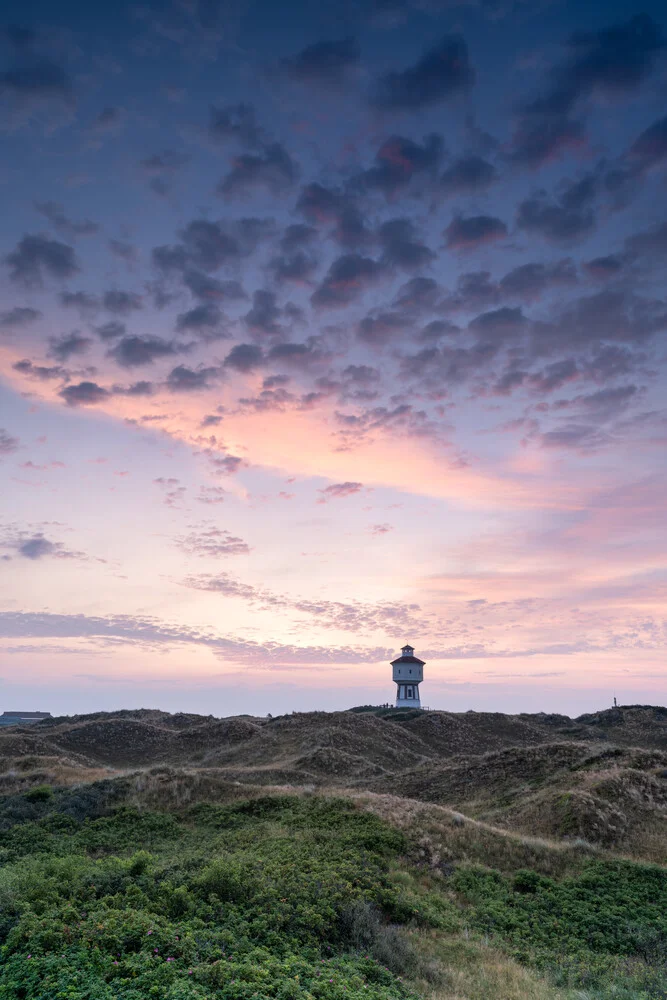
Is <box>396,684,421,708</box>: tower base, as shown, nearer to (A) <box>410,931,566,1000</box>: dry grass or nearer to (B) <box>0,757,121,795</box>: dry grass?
(B) <box>0,757,121,795</box>: dry grass

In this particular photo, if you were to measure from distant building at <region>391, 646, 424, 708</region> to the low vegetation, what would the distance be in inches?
2969

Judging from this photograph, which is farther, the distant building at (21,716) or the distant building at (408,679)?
the distant building at (21,716)

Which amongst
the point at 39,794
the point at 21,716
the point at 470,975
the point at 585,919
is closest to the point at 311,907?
the point at 470,975

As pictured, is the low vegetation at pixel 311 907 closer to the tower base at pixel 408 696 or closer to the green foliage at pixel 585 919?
the green foliage at pixel 585 919

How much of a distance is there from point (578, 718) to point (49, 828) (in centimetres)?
8750

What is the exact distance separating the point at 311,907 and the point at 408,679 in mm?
87824

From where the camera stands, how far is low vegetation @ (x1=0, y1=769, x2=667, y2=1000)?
33.5ft

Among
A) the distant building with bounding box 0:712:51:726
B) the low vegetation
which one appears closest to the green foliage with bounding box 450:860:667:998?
the low vegetation

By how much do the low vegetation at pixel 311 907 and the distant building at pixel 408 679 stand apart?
247 ft

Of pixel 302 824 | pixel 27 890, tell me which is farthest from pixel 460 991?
pixel 302 824

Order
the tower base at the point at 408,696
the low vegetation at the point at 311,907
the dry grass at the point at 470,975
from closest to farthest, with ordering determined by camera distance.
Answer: the low vegetation at the point at 311,907 < the dry grass at the point at 470,975 < the tower base at the point at 408,696

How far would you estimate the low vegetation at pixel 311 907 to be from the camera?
10211 millimetres

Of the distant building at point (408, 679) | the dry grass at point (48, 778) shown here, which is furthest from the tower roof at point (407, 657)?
the dry grass at point (48, 778)

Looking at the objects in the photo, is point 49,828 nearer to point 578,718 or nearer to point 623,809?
point 623,809
